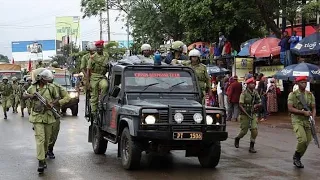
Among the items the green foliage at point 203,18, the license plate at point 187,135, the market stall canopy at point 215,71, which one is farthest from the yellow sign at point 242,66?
the license plate at point 187,135

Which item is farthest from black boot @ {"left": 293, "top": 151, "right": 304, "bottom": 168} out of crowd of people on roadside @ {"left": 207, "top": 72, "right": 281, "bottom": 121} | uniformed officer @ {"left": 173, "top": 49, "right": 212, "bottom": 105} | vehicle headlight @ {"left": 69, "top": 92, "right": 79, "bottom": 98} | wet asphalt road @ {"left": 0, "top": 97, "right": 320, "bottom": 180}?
vehicle headlight @ {"left": 69, "top": 92, "right": 79, "bottom": 98}

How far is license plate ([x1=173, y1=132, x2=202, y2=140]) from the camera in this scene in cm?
837

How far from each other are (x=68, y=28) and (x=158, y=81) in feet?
300

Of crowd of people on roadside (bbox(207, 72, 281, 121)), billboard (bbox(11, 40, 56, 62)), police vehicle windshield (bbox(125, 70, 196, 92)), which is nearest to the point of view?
police vehicle windshield (bbox(125, 70, 196, 92))

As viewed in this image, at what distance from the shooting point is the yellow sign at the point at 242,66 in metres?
22.5

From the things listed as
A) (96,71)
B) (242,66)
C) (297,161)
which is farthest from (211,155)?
(242,66)

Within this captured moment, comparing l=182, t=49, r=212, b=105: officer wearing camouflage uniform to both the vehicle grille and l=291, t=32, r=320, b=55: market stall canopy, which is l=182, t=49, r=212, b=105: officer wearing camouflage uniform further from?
l=291, t=32, r=320, b=55: market stall canopy

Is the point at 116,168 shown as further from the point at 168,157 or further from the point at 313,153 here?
the point at 313,153

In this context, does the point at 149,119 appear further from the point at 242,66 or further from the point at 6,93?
the point at 6,93

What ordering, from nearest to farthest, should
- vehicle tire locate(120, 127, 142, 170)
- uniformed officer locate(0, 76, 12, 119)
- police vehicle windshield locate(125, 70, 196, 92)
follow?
vehicle tire locate(120, 127, 142, 170)
police vehicle windshield locate(125, 70, 196, 92)
uniformed officer locate(0, 76, 12, 119)

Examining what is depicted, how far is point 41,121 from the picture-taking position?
8914 millimetres

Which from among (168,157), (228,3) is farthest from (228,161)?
(228,3)

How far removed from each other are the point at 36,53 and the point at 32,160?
88.9m

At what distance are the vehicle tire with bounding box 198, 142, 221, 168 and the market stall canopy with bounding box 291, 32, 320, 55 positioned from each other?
10.2 metres
